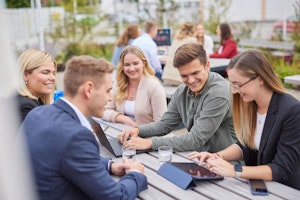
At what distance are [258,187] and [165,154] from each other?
0.62 m

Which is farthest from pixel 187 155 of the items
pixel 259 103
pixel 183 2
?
pixel 183 2

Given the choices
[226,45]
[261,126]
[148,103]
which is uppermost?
[226,45]

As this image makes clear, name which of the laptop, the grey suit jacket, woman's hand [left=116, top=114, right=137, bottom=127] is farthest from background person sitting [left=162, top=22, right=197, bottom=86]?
the grey suit jacket

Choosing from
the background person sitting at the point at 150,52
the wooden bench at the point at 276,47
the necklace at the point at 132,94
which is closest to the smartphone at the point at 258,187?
the necklace at the point at 132,94

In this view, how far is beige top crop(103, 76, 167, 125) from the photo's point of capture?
3359 mm

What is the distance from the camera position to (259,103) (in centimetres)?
216

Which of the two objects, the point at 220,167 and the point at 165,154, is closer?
the point at 220,167

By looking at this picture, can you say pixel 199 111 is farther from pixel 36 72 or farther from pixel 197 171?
pixel 36 72

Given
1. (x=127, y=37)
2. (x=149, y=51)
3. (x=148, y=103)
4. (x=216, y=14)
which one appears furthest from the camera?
(x=216, y=14)

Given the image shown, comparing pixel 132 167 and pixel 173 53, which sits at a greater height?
pixel 173 53

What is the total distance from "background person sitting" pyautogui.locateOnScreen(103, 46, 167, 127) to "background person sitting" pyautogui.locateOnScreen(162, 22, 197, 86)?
1.30 m

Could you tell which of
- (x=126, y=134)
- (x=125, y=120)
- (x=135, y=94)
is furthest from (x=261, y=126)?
(x=135, y=94)

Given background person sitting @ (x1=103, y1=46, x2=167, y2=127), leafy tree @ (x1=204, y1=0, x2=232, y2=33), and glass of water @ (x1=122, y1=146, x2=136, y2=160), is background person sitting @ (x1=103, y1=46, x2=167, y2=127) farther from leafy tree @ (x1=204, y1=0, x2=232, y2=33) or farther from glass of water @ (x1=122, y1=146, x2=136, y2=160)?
leafy tree @ (x1=204, y1=0, x2=232, y2=33)

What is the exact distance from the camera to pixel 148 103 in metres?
3.41
